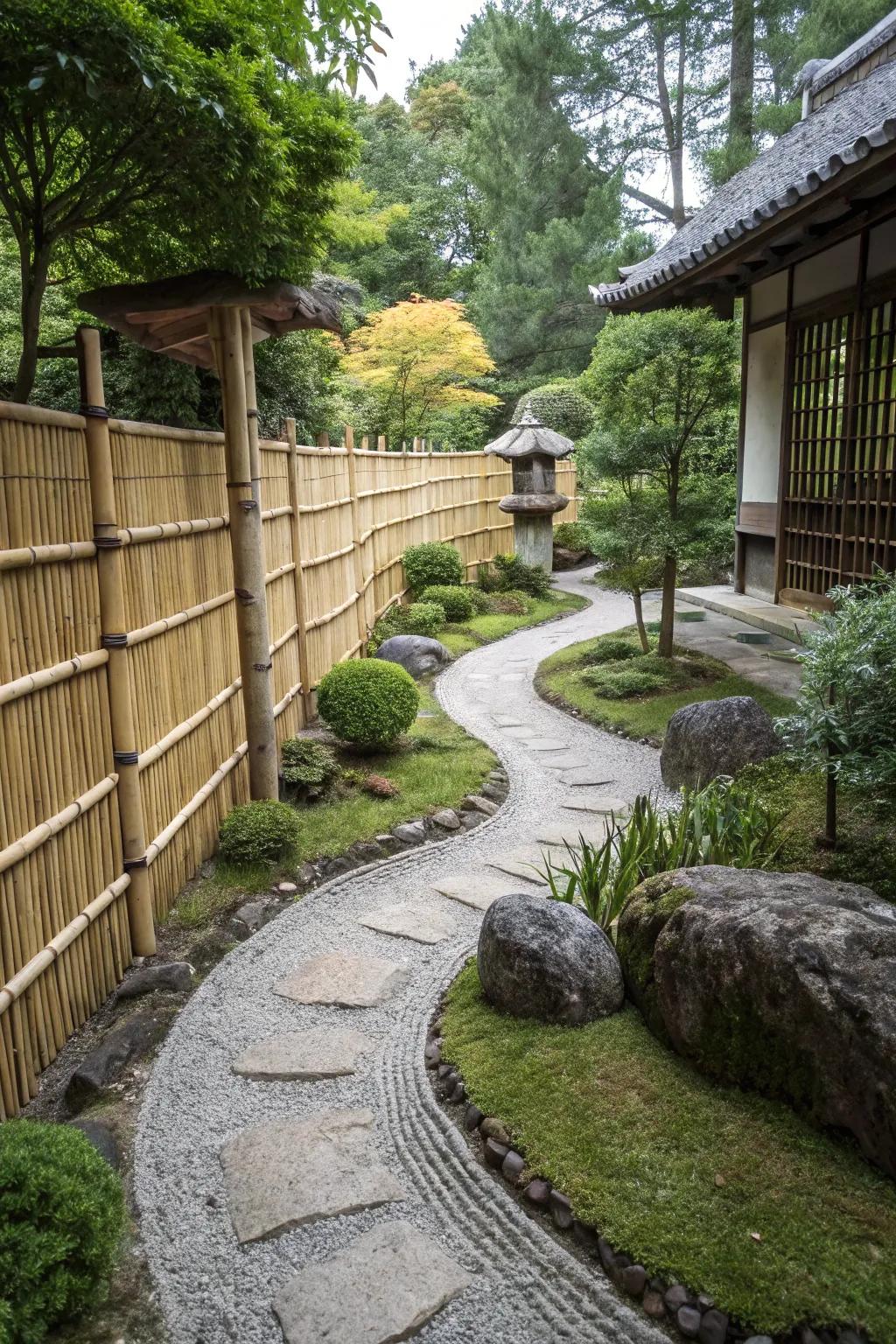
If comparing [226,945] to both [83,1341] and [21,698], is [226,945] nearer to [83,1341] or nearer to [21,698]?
[21,698]

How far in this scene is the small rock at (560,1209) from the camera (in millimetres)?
2754

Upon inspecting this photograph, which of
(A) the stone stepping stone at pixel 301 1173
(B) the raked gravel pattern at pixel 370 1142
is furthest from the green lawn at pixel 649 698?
(A) the stone stepping stone at pixel 301 1173

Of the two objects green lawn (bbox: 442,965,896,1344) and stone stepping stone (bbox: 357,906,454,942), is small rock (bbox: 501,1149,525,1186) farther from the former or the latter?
stone stepping stone (bbox: 357,906,454,942)

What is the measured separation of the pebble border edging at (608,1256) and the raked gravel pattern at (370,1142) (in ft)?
0.16

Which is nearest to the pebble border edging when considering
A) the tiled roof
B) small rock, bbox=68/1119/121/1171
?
small rock, bbox=68/1119/121/1171

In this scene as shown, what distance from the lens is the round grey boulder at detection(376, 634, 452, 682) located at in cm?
1040

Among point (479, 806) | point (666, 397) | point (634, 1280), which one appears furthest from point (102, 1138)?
point (666, 397)

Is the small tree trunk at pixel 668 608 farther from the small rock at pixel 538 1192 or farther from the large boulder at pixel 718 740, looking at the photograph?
the small rock at pixel 538 1192

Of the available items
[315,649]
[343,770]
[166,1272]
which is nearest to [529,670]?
[315,649]

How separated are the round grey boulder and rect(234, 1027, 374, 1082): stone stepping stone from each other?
6446 millimetres

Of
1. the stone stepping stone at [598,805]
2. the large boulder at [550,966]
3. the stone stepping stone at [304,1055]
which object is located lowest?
the stone stepping stone at [598,805]

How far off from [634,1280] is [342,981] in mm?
2058

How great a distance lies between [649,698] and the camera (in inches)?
350

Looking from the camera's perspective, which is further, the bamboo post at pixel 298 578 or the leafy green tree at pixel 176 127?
the bamboo post at pixel 298 578
